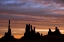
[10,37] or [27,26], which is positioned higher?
[27,26]

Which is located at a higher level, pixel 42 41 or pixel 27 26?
pixel 27 26

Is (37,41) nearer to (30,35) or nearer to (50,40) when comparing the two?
(50,40)

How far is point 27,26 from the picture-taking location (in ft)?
269

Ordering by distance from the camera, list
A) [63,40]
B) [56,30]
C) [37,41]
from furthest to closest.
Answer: [56,30], [37,41], [63,40]

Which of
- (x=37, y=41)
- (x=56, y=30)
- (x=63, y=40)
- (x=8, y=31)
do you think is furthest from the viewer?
(x=56, y=30)

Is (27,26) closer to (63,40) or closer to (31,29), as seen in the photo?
(31,29)

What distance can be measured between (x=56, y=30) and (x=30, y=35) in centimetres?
1332

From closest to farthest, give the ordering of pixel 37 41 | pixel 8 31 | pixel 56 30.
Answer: pixel 37 41
pixel 8 31
pixel 56 30

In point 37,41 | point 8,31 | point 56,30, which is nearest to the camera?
point 37,41

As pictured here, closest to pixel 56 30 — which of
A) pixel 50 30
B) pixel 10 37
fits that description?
pixel 50 30

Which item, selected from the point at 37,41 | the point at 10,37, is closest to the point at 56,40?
the point at 37,41

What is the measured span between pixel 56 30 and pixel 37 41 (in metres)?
23.1

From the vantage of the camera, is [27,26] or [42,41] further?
[27,26]

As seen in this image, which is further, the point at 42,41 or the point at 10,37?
the point at 10,37
